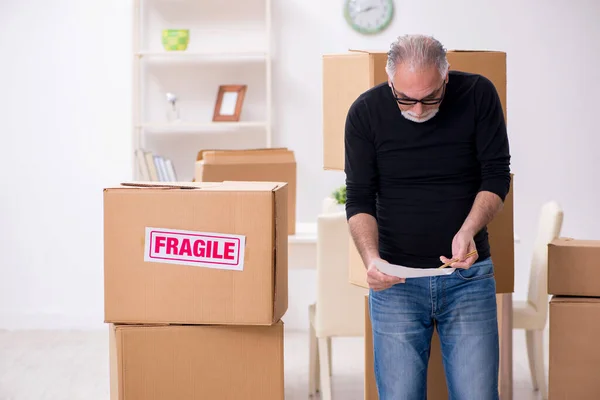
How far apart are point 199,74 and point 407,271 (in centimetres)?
323

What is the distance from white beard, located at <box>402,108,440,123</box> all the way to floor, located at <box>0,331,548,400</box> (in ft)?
6.34

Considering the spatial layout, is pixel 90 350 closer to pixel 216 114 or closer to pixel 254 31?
pixel 216 114

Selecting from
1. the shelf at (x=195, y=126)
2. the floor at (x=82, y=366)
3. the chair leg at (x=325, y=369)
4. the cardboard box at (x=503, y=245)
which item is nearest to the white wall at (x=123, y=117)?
the shelf at (x=195, y=126)

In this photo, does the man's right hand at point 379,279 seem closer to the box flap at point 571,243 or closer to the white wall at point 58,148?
the box flap at point 571,243

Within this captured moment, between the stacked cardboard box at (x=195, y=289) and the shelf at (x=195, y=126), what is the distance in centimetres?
258

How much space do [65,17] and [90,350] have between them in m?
1.90

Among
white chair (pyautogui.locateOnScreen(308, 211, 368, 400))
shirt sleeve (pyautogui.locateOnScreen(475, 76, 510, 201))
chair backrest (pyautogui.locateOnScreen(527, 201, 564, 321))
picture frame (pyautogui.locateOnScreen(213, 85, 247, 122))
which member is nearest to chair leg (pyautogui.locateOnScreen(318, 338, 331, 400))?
white chair (pyautogui.locateOnScreen(308, 211, 368, 400))

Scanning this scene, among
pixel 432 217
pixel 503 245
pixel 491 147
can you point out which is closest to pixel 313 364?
pixel 503 245

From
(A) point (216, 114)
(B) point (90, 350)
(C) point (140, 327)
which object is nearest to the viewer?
(C) point (140, 327)

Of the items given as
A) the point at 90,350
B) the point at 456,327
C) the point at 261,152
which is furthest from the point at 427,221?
the point at 90,350

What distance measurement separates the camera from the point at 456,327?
6.00 feet

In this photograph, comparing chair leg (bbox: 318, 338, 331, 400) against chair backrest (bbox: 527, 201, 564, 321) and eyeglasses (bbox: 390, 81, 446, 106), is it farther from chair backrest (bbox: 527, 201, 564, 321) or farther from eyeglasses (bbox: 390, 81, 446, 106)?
eyeglasses (bbox: 390, 81, 446, 106)

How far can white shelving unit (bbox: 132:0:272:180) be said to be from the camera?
476cm

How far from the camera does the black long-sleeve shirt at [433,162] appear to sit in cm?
184
